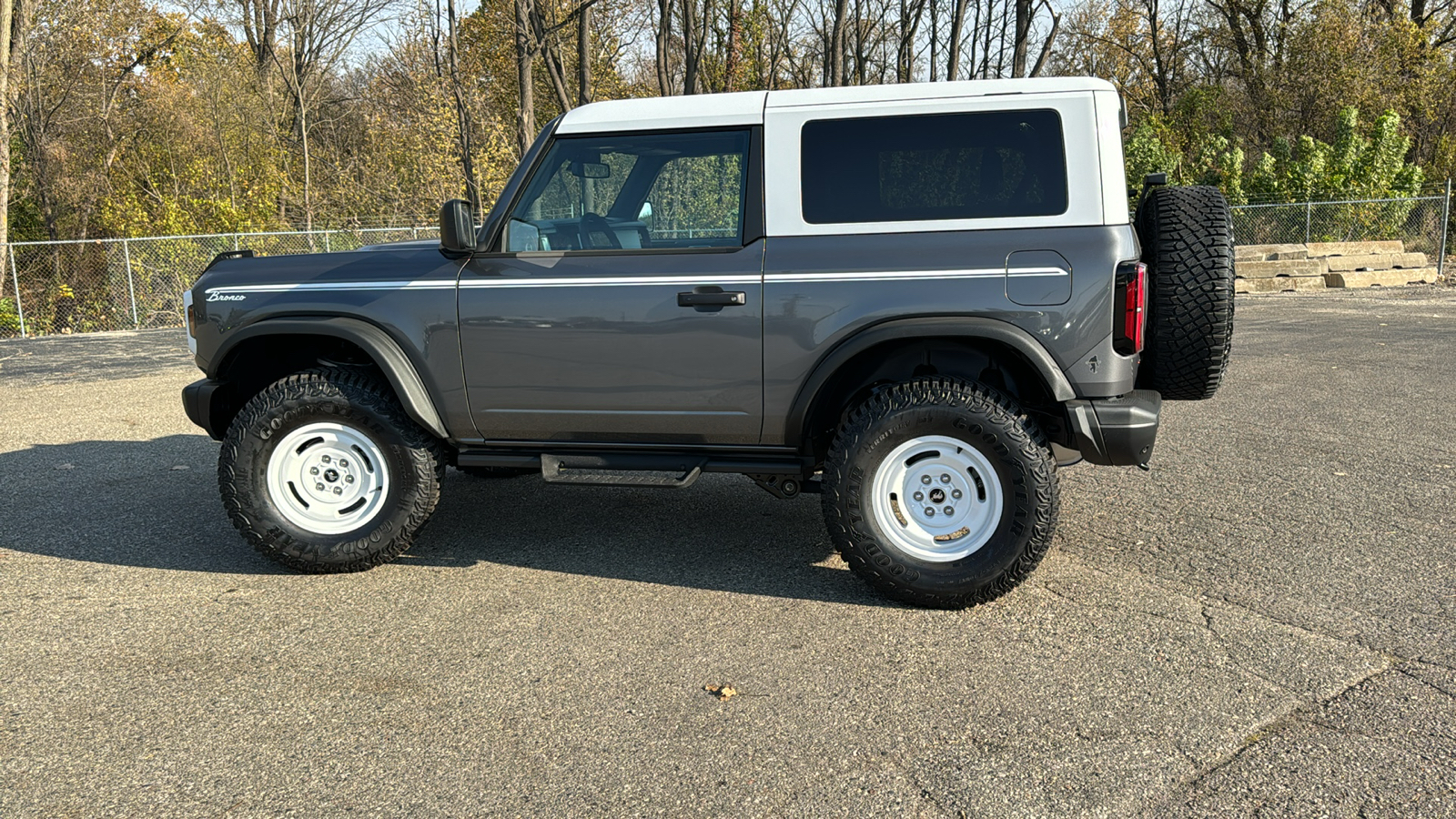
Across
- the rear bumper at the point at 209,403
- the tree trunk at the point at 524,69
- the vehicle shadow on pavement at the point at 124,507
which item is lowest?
the vehicle shadow on pavement at the point at 124,507

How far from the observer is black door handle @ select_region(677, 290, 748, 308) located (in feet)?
14.0

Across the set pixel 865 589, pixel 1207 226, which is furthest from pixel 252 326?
pixel 1207 226

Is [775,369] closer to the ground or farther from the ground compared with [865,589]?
farther from the ground

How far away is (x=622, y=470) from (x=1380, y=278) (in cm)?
1810

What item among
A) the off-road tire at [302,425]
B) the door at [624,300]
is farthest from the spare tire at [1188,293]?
the off-road tire at [302,425]

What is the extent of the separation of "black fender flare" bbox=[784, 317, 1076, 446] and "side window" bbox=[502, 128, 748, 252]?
0.78 m

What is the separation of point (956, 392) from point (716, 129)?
146 cm

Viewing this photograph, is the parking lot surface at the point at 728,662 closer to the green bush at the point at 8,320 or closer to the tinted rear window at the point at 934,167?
the tinted rear window at the point at 934,167

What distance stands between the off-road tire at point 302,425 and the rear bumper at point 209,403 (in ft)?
0.92

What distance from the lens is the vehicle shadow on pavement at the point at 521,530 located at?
4.83 meters

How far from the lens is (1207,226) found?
167 inches

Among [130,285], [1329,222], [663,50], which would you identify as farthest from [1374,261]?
[130,285]

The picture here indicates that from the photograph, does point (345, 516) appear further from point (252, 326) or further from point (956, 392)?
point (956, 392)

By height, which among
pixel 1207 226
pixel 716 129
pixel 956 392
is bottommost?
pixel 956 392
